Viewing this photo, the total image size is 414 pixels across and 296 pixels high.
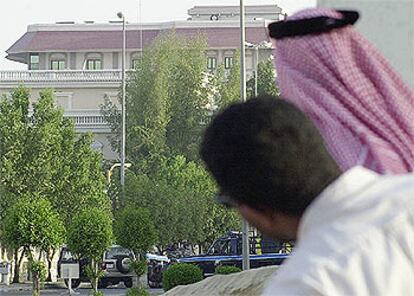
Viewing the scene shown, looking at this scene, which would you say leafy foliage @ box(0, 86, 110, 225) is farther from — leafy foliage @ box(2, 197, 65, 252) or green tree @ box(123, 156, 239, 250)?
leafy foliage @ box(2, 197, 65, 252)

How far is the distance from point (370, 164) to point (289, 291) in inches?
14.2

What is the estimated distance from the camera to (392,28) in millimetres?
2932

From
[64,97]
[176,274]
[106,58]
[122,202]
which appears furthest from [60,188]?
[106,58]

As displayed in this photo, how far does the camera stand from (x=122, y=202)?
113 feet

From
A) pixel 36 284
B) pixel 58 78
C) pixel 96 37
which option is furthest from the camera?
pixel 96 37

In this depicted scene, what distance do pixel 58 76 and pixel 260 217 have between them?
1891 inches

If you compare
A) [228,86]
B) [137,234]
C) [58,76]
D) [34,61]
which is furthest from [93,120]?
[137,234]

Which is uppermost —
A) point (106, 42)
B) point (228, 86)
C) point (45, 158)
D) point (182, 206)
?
point (106, 42)

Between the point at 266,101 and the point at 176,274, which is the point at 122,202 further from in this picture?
the point at 266,101

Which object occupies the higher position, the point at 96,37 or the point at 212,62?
the point at 96,37

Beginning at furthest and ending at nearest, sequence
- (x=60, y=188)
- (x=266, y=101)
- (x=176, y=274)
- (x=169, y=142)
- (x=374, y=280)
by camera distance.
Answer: (x=169, y=142) < (x=60, y=188) < (x=176, y=274) < (x=266, y=101) < (x=374, y=280)

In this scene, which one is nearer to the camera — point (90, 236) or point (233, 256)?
point (90, 236)

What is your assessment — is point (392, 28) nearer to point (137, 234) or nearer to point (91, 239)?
point (91, 239)

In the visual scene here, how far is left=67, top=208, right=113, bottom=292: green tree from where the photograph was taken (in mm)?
21641
